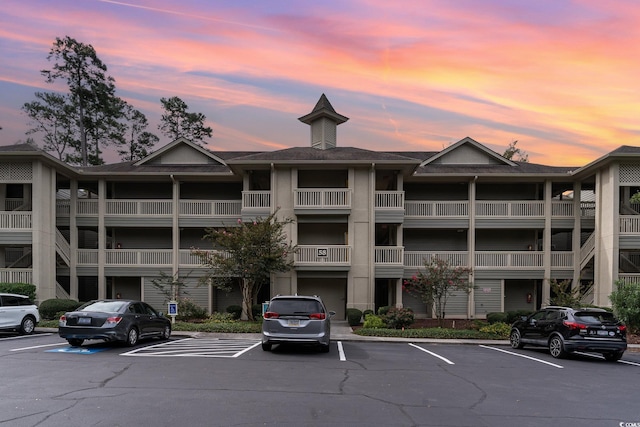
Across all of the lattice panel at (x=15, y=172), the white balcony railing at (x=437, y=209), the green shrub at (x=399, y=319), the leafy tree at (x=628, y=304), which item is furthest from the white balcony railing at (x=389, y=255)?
the lattice panel at (x=15, y=172)

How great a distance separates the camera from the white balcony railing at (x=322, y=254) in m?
24.0

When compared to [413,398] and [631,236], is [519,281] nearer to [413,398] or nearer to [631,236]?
[631,236]

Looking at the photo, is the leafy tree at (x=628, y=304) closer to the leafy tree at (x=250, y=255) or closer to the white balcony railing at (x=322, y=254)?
the white balcony railing at (x=322, y=254)

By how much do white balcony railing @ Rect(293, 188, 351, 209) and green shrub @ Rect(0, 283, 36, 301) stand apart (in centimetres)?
1239

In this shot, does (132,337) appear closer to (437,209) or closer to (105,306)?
(105,306)

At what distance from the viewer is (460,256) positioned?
26094 mm

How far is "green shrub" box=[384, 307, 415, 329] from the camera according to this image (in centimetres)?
2070

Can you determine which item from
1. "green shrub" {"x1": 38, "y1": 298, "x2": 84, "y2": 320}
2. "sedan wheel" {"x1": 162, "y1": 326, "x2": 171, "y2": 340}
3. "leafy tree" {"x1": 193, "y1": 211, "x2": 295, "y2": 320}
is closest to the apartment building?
"green shrub" {"x1": 38, "y1": 298, "x2": 84, "y2": 320}

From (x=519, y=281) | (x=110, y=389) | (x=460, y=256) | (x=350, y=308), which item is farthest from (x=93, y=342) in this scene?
(x=519, y=281)

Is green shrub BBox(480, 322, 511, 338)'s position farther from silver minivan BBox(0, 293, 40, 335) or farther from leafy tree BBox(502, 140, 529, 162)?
leafy tree BBox(502, 140, 529, 162)

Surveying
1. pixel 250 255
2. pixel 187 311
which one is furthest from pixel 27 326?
pixel 250 255

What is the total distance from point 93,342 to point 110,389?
7.53 meters

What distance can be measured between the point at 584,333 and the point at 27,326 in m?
18.2

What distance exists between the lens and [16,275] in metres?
22.9
